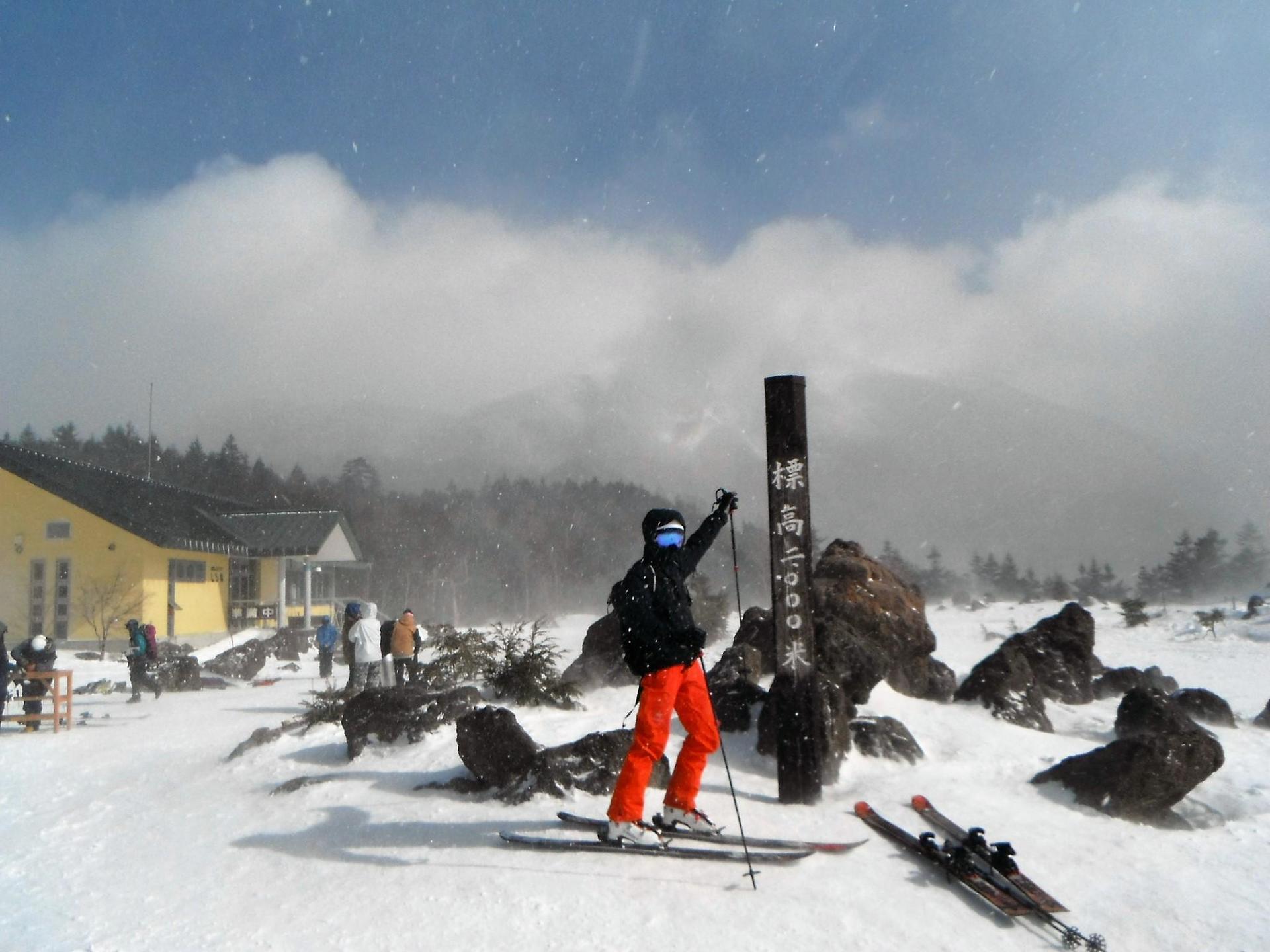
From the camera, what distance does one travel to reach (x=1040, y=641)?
15.0 metres

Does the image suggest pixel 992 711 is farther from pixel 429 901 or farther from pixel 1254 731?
pixel 429 901

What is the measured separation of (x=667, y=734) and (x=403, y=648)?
27.4 ft

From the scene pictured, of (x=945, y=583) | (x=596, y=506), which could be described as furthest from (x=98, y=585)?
(x=945, y=583)

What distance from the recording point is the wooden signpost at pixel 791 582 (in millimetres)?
6246

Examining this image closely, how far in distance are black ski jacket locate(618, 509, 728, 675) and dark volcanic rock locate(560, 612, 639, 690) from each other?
5.56 meters

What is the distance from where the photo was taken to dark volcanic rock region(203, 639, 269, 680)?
21.4m

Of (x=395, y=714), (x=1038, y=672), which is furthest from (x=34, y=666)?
(x=1038, y=672)

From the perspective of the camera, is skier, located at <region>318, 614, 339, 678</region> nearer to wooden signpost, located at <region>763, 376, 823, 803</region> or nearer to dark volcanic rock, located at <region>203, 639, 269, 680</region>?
dark volcanic rock, located at <region>203, 639, 269, 680</region>

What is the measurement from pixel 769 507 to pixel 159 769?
6938mm

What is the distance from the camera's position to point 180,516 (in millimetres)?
33031

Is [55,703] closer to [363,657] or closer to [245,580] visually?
[363,657]

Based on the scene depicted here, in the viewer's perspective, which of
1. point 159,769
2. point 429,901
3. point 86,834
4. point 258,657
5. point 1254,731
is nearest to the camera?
point 429,901

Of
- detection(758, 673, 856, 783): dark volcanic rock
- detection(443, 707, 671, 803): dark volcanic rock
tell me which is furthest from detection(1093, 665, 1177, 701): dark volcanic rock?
detection(443, 707, 671, 803): dark volcanic rock

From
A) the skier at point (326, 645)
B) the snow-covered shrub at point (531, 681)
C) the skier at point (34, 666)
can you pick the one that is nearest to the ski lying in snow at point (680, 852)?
the snow-covered shrub at point (531, 681)
